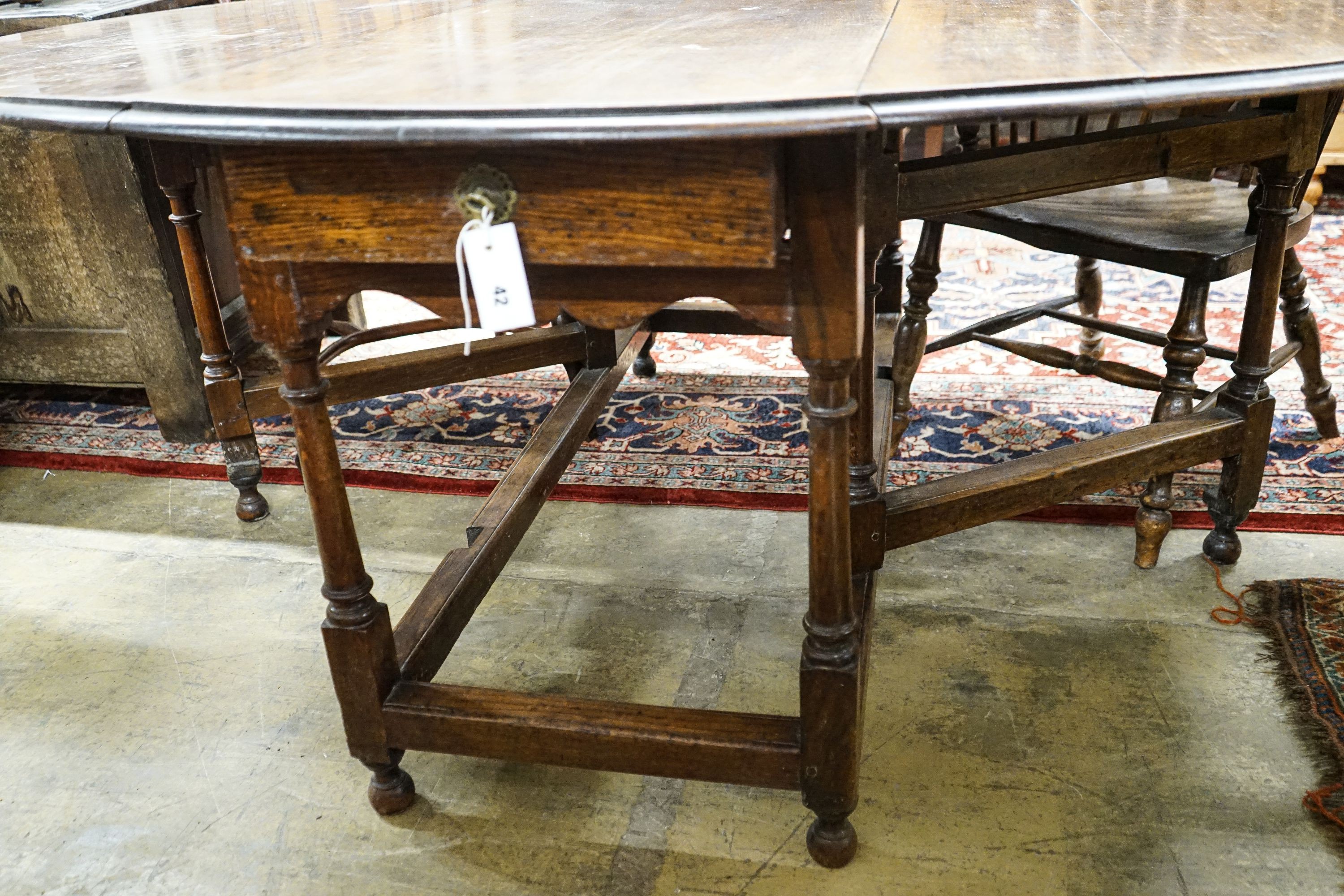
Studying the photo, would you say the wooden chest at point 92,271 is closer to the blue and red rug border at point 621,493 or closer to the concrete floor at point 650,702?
the blue and red rug border at point 621,493

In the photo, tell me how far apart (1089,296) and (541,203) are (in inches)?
83.5

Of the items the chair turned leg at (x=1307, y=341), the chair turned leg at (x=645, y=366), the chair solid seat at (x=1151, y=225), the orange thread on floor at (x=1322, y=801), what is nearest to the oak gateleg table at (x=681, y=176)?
the chair solid seat at (x=1151, y=225)

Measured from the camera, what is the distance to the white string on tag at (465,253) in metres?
1.04

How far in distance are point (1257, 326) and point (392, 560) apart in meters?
1.68

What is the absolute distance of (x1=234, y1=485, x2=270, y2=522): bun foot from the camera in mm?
2340

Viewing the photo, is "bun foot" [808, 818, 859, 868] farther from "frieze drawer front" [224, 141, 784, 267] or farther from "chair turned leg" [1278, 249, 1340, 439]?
"chair turned leg" [1278, 249, 1340, 439]

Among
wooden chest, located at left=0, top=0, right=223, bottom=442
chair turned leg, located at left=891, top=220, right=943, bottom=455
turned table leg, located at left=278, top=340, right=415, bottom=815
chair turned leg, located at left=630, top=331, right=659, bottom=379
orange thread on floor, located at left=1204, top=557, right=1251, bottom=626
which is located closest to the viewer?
turned table leg, located at left=278, top=340, right=415, bottom=815

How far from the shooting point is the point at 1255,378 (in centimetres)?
191

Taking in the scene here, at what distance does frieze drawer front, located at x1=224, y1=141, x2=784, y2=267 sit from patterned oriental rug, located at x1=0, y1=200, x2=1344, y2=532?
1321 mm

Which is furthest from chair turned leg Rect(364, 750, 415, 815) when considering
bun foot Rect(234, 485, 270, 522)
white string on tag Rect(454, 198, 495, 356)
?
bun foot Rect(234, 485, 270, 522)

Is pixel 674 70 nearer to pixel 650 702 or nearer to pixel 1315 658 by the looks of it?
pixel 650 702

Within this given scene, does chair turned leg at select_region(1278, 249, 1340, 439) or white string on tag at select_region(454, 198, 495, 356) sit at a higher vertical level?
white string on tag at select_region(454, 198, 495, 356)

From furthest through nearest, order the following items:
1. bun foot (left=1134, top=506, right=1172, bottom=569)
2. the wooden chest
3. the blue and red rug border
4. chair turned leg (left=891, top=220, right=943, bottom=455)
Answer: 1. the wooden chest
2. chair turned leg (left=891, top=220, right=943, bottom=455)
3. the blue and red rug border
4. bun foot (left=1134, top=506, right=1172, bottom=569)

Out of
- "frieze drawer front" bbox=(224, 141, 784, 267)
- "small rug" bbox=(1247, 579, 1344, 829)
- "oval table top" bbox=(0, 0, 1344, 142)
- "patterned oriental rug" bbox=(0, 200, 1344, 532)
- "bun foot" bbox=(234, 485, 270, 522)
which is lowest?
"patterned oriental rug" bbox=(0, 200, 1344, 532)
